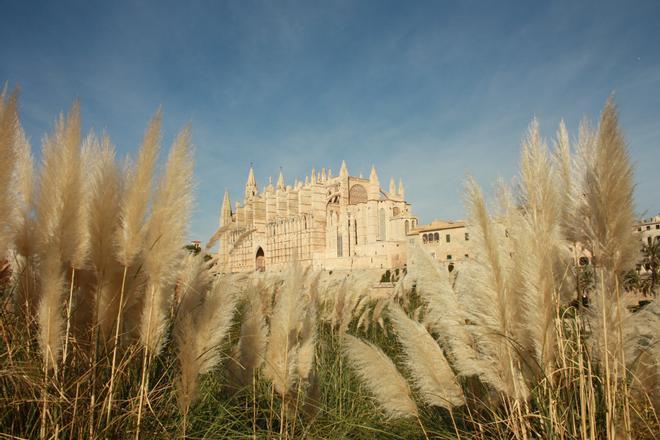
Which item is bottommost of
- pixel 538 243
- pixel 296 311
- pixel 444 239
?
pixel 296 311

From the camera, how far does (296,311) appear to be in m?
1.76

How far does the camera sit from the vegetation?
4.85 feet

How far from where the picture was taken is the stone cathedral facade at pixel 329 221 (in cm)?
3909

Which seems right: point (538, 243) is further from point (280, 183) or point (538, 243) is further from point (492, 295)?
point (280, 183)

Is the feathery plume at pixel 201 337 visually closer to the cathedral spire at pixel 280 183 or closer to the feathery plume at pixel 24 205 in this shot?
the feathery plume at pixel 24 205

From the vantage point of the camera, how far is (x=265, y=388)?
2.61 m

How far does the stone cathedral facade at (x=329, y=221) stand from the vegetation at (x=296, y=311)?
29.9m

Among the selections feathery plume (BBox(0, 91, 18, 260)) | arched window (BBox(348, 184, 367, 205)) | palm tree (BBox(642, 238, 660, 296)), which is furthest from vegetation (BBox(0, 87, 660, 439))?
arched window (BBox(348, 184, 367, 205))

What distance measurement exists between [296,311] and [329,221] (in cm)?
4287

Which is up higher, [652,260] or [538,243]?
[538,243]

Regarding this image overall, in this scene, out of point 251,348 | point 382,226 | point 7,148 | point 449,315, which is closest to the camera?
point 7,148

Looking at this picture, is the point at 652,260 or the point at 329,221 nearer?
the point at 652,260

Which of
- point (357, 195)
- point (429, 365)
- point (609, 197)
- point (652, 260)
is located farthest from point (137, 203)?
point (357, 195)

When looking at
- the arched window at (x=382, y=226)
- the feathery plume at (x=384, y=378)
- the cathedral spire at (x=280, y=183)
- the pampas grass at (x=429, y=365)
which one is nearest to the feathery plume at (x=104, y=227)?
the feathery plume at (x=384, y=378)
